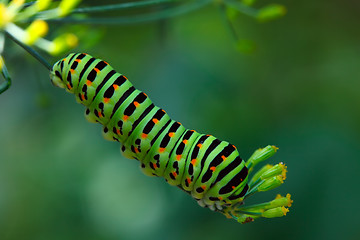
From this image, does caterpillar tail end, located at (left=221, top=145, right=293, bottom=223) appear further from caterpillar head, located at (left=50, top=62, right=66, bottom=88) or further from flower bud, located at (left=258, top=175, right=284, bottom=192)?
caterpillar head, located at (left=50, top=62, right=66, bottom=88)

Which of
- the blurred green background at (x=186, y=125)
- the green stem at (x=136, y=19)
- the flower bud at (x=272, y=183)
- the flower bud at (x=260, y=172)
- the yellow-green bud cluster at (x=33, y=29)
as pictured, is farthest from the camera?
the blurred green background at (x=186, y=125)

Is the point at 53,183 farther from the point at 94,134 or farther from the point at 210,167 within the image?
the point at 210,167

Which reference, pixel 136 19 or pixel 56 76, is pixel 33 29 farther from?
pixel 136 19

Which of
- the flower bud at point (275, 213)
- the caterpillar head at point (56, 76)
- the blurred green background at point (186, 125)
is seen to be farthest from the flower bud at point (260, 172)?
the blurred green background at point (186, 125)

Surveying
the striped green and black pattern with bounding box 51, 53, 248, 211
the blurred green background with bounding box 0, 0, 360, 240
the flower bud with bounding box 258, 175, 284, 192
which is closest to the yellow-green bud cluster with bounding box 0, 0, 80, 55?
the striped green and black pattern with bounding box 51, 53, 248, 211

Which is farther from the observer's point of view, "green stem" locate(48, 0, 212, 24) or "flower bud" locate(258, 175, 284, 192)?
"green stem" locate(48, 0, 212, 24)

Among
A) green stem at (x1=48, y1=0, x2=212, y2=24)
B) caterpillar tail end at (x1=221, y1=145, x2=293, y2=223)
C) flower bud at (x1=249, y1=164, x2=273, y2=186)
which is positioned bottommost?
caterpillar tail end at (x1=221, y1=145, x2=293, y2=223)

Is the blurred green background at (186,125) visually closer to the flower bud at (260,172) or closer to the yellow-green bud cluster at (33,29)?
the flower bud at (260,172)
